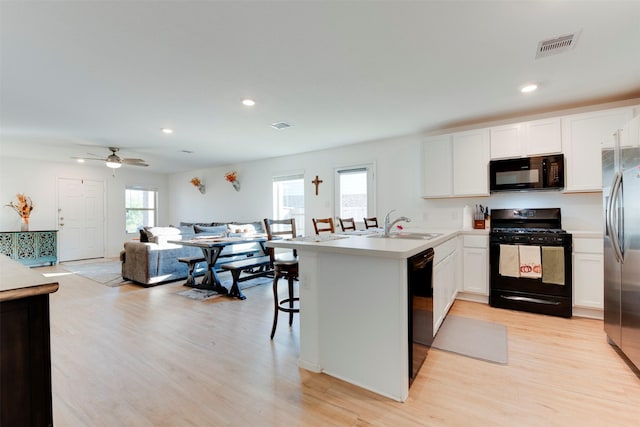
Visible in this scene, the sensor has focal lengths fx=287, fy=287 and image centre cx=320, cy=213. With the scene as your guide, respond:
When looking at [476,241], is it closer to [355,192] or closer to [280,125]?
[355,192]

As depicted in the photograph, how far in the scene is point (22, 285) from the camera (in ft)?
3.17

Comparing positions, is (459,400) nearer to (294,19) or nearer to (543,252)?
(543,252)

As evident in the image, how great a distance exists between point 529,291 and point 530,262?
0.34 metres

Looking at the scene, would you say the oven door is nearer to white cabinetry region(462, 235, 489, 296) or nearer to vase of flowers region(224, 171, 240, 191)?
white cabinetry region(462, 235, 489, 296)

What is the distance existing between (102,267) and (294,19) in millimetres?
6711

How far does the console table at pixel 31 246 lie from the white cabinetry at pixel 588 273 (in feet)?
30.7

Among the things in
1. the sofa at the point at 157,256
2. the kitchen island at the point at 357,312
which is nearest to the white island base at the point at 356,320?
the kitchen island at the point at 357,312

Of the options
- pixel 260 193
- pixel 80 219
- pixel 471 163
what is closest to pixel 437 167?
pixel 471 163

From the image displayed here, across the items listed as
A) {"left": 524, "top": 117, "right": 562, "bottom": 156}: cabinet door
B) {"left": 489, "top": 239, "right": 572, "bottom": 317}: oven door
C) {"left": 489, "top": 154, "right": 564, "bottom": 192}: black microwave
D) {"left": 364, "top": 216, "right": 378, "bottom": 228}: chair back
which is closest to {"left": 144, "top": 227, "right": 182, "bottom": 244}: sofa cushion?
{"left": 364, "top": 216, "right": 378, "bottom": 228}: chair back

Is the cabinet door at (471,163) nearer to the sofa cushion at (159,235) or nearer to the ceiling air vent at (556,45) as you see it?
the ceiling air vent at (556,45)

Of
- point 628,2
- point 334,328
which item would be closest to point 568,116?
point 628,2

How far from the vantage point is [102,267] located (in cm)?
619

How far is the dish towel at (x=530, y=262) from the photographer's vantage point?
3.16 metres

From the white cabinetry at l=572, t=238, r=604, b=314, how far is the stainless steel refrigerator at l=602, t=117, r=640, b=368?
63 cm
